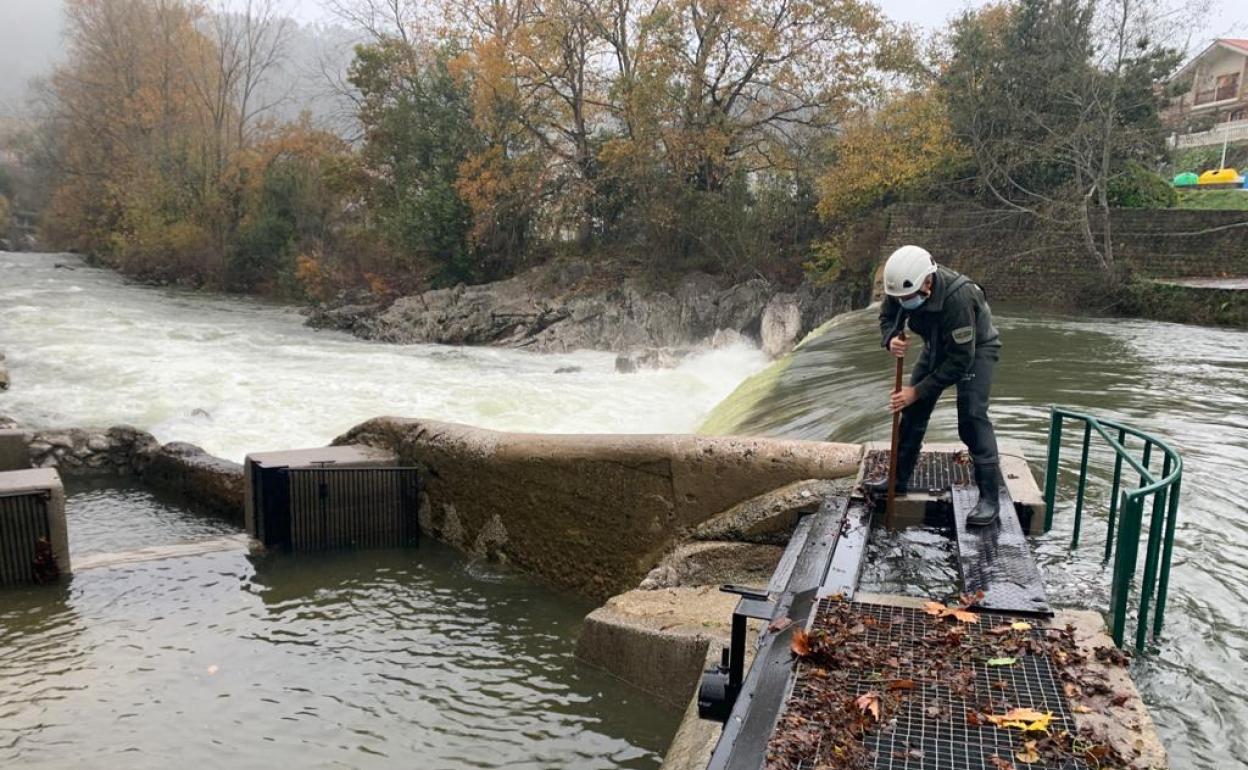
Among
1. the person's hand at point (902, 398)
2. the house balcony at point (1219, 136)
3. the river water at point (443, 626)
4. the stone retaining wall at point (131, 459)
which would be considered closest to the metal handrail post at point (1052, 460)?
the river water at point (443, 626)

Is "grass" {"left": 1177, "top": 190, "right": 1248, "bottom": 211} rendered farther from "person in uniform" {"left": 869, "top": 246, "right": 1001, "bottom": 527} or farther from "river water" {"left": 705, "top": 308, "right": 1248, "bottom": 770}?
"person in uniform" {"left": 869, "top": 246, "right": 1001, "bottom": 527}

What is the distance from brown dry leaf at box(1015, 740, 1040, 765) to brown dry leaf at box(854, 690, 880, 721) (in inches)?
18.3

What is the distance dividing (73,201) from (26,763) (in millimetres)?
47582

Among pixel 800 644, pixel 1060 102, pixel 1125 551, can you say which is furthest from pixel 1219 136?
pixel 800 644

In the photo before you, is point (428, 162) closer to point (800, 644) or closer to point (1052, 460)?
point (1052, 460)

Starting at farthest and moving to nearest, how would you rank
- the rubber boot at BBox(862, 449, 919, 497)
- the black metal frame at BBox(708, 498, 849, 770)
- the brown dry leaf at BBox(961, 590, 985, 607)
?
the rubber boot at BBox(862, 449, 919, 497)
the brown dry leaf at BBox(961, 590, 985, 607)
the black metal frame at BBox(708, 498, 849, 770)

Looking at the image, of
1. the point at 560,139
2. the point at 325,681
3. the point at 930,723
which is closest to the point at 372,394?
the point at 325,681

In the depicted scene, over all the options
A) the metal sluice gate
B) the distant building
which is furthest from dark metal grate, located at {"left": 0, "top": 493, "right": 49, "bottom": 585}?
the distant building

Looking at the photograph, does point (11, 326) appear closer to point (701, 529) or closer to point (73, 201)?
point (701, 529)

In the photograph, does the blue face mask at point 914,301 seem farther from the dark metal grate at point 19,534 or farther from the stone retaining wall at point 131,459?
the stone retaining wall at point 131,459

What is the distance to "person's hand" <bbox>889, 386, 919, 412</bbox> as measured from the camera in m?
5.13

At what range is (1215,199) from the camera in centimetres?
2742

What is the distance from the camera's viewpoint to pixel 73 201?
44406mm

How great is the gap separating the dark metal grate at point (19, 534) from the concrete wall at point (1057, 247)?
72.1 ft
